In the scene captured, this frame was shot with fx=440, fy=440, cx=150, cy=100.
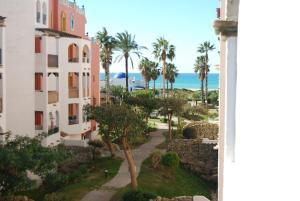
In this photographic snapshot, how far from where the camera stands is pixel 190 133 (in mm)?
44875

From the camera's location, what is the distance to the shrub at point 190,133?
147ft

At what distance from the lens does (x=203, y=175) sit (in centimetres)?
3497

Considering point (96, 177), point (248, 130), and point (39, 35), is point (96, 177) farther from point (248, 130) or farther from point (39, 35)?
point (248, 130)

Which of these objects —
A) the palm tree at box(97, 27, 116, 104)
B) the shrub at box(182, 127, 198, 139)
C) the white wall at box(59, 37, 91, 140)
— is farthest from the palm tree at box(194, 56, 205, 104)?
the white wall at box(59, 37, 91, 140)

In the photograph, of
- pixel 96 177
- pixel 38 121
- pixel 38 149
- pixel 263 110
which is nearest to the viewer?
pixel 263 110

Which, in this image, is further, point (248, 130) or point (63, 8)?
point (63, 8)

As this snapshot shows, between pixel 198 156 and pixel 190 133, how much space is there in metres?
6.68

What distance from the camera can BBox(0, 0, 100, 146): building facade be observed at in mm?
28469

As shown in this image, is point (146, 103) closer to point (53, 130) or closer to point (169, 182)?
point (53, 130)

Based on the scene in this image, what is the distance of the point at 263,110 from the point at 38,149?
1634 cm

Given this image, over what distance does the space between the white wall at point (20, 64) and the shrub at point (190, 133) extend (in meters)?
18.8

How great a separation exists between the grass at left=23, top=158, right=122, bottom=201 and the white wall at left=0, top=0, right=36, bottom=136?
5.08m

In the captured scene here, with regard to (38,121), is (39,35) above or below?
above

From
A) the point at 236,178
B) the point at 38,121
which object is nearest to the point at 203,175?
the point at 38,121
